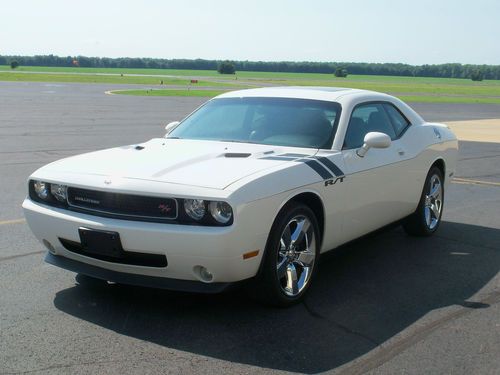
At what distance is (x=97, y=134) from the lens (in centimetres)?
1617

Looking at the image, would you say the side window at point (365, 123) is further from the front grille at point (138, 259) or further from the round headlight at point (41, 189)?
the round headlight at point (41, 189)

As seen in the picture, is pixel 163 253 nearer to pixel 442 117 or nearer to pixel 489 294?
pixel 489 294

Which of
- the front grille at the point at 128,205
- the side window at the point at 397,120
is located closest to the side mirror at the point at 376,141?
the side window at the point at 397,120

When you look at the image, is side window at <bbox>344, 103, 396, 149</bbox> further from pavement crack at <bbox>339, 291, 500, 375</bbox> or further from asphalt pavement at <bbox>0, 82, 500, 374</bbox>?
pavement crack at <bbox>339, 291, 500, 375</bbox>

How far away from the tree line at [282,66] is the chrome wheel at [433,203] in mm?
120189

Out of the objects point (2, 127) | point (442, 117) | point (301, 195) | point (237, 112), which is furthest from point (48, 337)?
point (442, 117)

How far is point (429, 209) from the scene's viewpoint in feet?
22.2

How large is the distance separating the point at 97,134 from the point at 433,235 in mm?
11048

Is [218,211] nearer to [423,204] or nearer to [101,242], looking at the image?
[101,242]

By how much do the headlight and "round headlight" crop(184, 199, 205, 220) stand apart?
38.1 inches

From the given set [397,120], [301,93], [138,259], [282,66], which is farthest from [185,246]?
[282,66]

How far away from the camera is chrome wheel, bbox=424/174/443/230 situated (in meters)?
6.75

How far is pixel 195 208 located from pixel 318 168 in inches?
43.8

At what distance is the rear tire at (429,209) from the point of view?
6602mm
